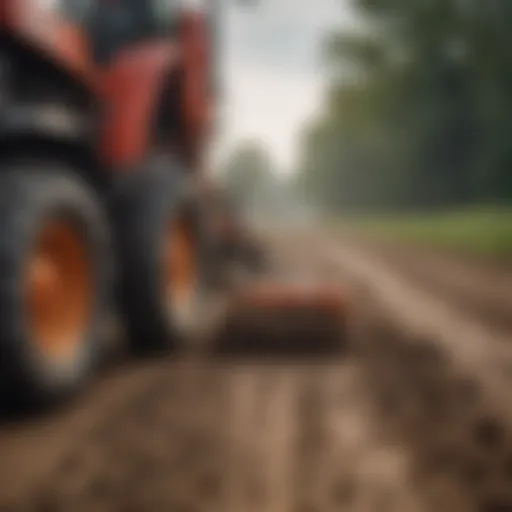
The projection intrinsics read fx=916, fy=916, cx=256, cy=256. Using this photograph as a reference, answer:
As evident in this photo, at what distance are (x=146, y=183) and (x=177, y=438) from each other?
6.31 ft

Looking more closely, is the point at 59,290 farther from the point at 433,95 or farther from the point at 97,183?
the point at 433,95

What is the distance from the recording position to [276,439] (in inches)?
121

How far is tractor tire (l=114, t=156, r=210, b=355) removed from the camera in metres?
4.54

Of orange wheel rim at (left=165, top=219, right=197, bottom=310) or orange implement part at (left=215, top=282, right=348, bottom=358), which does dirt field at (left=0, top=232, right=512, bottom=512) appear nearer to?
orange implement part at (left=215, top=282, right=348, bottom=358)

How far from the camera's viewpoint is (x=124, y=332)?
16.5ft

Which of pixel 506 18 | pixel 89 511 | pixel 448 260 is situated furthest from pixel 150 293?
pixel 506 18

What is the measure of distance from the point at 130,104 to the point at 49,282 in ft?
4.16

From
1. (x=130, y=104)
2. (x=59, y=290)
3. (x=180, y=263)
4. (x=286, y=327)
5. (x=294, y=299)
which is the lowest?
(x=286, y=327)

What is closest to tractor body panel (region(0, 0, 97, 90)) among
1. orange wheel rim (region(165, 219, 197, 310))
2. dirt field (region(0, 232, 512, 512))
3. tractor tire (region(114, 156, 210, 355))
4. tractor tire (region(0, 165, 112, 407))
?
tractor tire (region(0, 165, 112, 407))

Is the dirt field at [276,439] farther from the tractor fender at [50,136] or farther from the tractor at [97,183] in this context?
the tractor fender at [50,136]

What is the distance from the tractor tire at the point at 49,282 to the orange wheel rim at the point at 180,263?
86 cm

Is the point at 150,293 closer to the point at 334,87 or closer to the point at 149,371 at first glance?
the point at 149,371

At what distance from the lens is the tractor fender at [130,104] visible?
4.49m

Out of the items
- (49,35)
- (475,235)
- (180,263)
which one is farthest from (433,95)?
(49,35)
